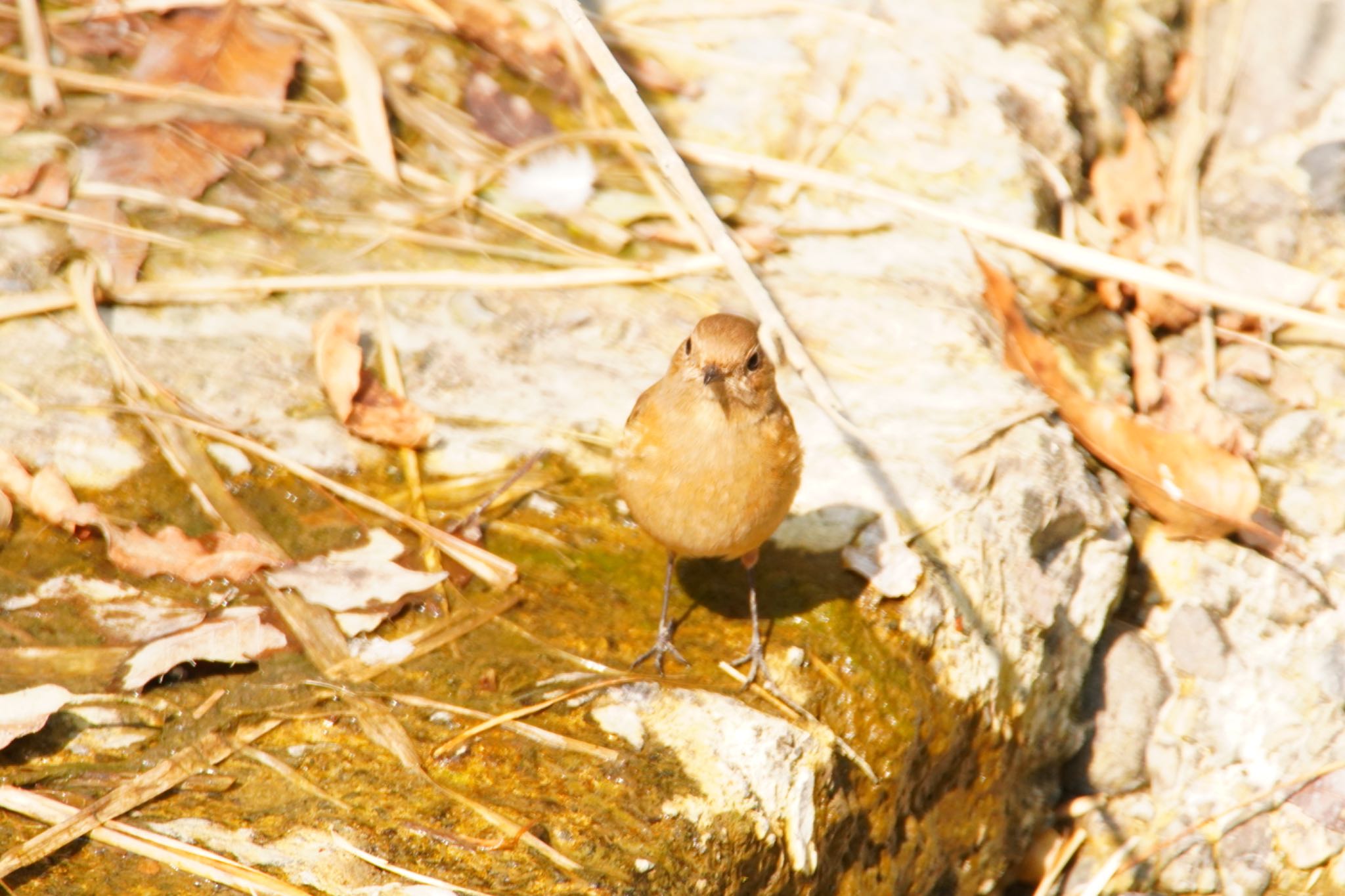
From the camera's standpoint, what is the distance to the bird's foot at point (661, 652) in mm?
3375

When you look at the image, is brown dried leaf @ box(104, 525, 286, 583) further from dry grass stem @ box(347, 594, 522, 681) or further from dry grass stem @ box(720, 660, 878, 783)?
dry grass stem @ box(720, 660, 878, 783)

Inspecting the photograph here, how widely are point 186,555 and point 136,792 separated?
0.81 metres

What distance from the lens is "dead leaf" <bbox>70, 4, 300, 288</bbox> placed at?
4.38m

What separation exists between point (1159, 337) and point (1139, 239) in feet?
1.33

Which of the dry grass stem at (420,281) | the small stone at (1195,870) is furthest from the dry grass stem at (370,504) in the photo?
the small stone at (1195,870)

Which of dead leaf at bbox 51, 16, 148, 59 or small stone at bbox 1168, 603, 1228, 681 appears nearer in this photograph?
small stone at bbox 1168, 603, 1228, 681

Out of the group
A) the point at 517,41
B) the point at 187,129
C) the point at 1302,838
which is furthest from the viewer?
the point at 517,41

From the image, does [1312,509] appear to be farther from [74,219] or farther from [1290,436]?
[74,219]

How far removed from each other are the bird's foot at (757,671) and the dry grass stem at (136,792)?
1.17 metres

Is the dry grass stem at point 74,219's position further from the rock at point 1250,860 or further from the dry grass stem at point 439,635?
the rock at point 1250,860

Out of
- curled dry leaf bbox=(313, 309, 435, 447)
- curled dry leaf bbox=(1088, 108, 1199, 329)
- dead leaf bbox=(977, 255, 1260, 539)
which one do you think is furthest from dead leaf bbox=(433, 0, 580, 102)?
curled dry leaf bbox=(1088, 108, 1199, 329)

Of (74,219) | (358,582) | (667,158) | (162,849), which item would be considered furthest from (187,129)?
(162,849)

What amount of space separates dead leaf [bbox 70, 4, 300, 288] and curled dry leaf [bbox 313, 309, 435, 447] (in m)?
0.72

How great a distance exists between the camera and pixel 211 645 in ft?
10.2
